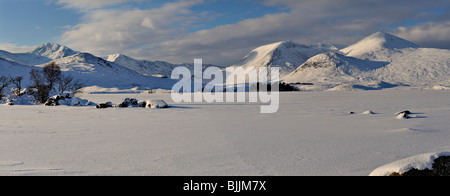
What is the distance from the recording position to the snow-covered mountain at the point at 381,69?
101 m

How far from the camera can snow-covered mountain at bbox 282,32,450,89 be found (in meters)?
101

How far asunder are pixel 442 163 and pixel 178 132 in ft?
20.7

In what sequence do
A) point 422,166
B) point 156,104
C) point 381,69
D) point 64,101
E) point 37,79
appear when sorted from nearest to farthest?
point 422,166, point 156,104, point 64,101, point 37,79, point 381,69

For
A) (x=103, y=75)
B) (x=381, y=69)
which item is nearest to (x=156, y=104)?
(x=103, y=75)

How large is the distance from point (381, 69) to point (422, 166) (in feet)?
433

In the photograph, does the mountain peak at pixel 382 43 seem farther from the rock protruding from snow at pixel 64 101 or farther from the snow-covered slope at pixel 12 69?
the rock protruding from snow at pixel 64 101

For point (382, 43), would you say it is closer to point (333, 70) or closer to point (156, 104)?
point (333, 70)

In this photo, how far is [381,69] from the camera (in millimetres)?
121062

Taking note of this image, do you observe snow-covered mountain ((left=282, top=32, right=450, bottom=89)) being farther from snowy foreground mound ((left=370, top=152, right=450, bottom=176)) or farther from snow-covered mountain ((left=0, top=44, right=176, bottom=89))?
snowy foreground mound ((left=370, top=152, right=450, bottom=176))

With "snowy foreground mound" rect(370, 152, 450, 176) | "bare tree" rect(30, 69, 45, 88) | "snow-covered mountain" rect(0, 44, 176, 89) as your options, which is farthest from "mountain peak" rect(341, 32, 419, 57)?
"snowy foreground mound" rect(370, 152, 450, 176)

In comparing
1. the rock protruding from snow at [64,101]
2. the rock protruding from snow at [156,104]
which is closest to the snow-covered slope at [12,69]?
the rock protruding from snow at [64,101]
